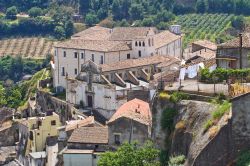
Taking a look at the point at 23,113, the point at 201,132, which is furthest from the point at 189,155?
the point at 23,113

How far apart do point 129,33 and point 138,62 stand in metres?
9.35

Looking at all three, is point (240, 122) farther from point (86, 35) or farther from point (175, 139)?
point (86, 35)

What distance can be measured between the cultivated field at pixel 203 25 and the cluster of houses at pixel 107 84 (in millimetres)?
28633

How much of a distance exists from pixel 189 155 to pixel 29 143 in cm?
3694

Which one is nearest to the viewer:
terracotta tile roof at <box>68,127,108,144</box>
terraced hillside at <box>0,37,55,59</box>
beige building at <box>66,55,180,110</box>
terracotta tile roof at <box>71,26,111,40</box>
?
terracotta tile roof at <box>68,127,108,144</box>

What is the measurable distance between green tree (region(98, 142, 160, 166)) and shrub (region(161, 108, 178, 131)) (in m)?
1.49

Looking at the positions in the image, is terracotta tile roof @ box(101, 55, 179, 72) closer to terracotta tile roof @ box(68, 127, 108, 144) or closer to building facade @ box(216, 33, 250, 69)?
terracotta tile roof @ box(68, 127, 108, 144)

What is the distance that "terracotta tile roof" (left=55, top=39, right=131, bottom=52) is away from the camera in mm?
74312

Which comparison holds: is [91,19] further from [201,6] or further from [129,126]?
[129,126]

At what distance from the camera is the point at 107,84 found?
67188 millimetres

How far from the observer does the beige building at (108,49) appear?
7438 cm

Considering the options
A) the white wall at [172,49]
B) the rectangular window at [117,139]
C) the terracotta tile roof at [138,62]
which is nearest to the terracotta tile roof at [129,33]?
the white wall at [172,49]

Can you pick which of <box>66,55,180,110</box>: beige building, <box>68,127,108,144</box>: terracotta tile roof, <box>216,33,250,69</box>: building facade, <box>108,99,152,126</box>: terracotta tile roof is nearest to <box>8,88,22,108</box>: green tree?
<box>66,55,180,110</box>: beige building

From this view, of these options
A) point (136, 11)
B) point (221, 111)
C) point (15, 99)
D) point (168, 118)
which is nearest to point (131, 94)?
point (15, 99)
